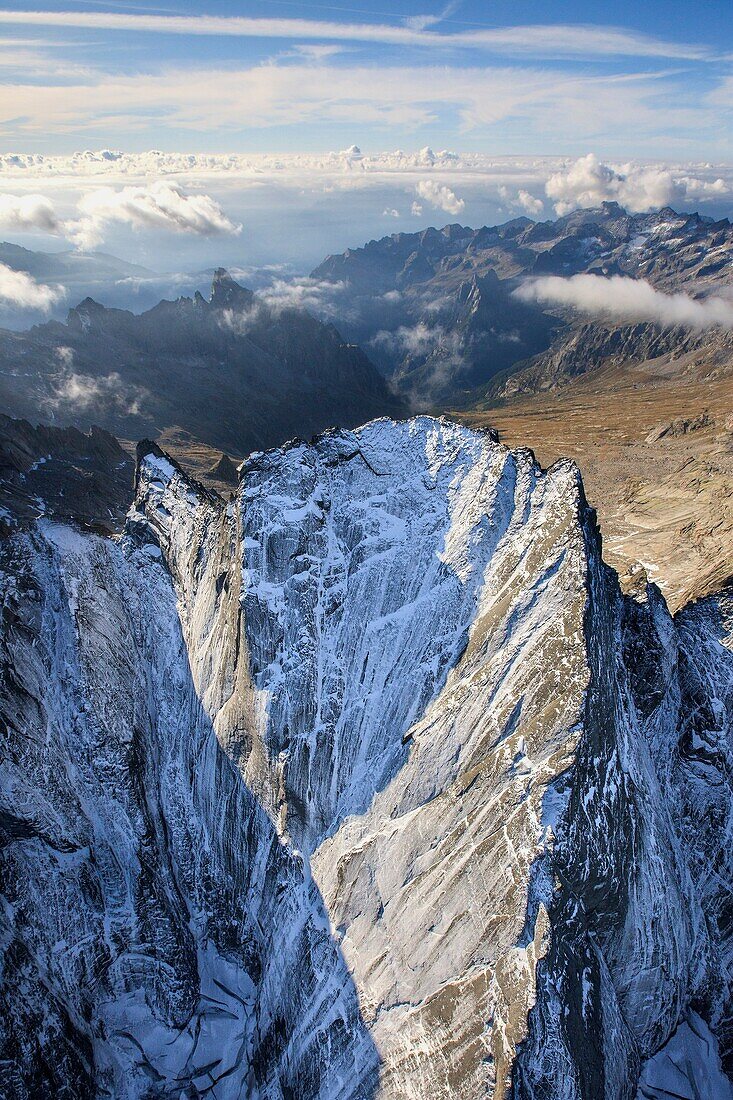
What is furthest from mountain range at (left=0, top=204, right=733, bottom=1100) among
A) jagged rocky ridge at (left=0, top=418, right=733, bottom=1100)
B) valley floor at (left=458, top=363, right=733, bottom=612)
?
valley floor at (left=458, top=363, right=733, bottom=612)

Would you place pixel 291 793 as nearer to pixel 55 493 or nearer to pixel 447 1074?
pixel 447 1074

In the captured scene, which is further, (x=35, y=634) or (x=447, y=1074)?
(x=35, y=634)

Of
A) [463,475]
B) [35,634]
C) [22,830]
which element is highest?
[463,475]

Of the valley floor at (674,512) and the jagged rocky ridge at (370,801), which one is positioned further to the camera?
the valley floor at (674,512)

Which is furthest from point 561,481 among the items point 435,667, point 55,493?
point 55,493

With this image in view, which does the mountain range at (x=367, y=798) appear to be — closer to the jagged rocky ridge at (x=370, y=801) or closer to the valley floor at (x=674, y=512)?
the jagged rocky ridge at (x=370, y=801)

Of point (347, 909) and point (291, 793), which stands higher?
point (291, 793)

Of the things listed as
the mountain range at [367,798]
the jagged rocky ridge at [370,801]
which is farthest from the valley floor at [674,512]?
the jagged rocky ridge at [370,801]

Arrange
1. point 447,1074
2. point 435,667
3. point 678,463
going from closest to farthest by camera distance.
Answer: point 447,1074
point 435,667
point 678,463
